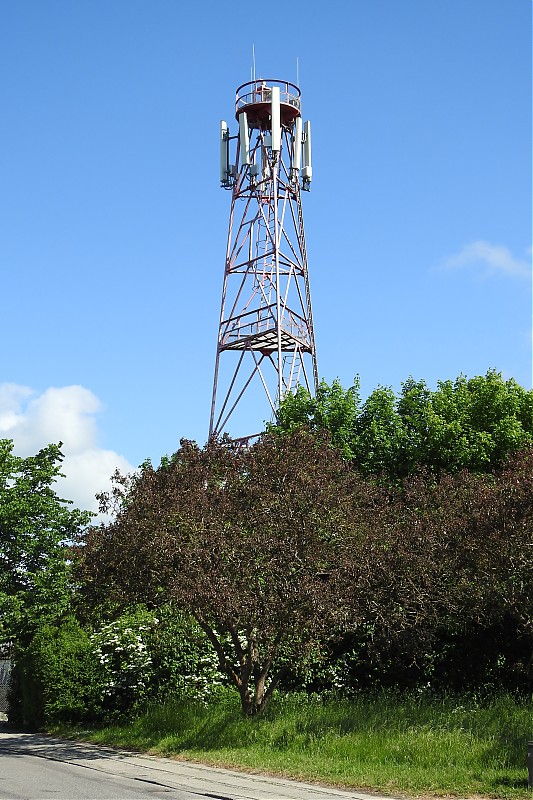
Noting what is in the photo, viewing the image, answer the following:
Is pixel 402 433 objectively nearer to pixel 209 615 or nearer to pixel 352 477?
pixel 352 477

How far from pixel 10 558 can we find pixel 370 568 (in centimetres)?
1926

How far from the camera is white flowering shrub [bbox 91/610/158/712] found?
22000 mm

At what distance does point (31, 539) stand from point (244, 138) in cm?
1787

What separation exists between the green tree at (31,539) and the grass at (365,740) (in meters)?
11.8

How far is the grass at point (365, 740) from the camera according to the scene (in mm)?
13305

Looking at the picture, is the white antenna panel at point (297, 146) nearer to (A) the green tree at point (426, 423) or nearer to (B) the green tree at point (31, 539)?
(A) the green tree at point (426, 423)

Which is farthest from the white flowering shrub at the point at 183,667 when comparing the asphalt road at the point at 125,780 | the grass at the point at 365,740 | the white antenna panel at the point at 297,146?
the white antenna panel at the point at 297,146

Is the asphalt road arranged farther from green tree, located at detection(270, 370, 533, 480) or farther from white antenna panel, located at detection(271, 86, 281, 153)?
white antenna panel, located at detection(271, 86, 281, 153)

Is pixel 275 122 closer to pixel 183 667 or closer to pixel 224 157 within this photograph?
pixel 224 157

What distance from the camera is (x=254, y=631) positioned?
18.5 m

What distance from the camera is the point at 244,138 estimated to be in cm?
→ 3700

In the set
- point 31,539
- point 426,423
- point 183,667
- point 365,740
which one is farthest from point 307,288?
point 365,740

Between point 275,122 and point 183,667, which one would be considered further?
point 275,122

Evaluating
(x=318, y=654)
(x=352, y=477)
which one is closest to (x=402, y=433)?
(x=352, y=477)
